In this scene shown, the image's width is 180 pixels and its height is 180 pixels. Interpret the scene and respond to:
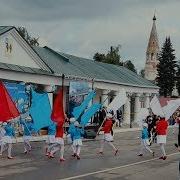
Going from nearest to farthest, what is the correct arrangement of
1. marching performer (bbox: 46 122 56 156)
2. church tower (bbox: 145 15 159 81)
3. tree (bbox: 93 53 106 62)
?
1. marching performer (bbox: 46 122 56 156)
2. tree (bbox: 93 53 106 62)
3. church tower (bbox: 145 15 159 81)

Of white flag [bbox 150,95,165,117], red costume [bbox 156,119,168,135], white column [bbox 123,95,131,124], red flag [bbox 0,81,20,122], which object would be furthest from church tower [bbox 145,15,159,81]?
red flag [bbox 0,81,20,122]

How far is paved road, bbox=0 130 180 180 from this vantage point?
14844 millimetres

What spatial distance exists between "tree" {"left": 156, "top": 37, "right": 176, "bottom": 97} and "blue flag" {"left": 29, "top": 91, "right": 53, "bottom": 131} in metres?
63.3

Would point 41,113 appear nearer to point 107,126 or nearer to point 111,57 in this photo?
point 107,126

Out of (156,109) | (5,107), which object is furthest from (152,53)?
(5,107)

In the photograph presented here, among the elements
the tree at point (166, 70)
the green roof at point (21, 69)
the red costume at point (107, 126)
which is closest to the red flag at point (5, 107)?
the red costume at point (107, 126)

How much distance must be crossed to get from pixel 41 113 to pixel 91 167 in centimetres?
570

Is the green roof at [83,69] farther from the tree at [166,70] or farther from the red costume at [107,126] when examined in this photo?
the tree at [166,70]

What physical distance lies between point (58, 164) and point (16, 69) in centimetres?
1689

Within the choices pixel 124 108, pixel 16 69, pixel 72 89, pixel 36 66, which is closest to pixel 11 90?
pixel 16 69

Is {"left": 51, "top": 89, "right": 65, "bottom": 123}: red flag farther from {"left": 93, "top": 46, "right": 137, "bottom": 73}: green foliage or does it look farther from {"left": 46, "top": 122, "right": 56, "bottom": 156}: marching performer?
{"left": 93, "top": 46, "right": 137, "bottom": 73}: green foliage

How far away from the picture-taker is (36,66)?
37.0 m

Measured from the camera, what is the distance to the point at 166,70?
85812 millimetres

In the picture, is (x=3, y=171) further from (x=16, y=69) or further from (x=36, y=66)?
(x=36, y=66)
